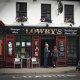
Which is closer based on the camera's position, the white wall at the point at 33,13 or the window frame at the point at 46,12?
the white wall at the point at 33,13

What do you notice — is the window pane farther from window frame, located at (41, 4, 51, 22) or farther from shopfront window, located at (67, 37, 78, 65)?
shopfront window, located at (67, 37, 78, 65)

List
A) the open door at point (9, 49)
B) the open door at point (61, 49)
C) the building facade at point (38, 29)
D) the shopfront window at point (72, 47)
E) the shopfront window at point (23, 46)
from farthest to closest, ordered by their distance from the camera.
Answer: the shopfront window at point (72, 47) → the open door at point (61, 49) → the shopfront window at point (23, 46) → the building facade at point (38, 29) → the open door at point (9, 49)

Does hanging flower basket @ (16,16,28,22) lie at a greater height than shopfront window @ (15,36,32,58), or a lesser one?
greater

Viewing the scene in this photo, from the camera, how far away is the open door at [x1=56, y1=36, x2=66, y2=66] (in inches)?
1410

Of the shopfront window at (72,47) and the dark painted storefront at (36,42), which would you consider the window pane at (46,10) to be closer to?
the dark painted storefront at (36,42)

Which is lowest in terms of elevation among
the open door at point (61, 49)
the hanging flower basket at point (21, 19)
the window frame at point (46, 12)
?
the open door at point (61, 49)

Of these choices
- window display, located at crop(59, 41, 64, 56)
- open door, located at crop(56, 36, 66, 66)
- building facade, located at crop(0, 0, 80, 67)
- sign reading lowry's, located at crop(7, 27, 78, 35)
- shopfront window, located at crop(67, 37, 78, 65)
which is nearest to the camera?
building facade, located at crop(0, 0, 80, 67)

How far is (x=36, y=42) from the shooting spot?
116 feet

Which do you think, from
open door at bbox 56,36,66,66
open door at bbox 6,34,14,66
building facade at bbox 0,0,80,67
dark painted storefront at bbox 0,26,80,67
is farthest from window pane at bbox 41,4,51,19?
open door at bbox 6,34,14,66

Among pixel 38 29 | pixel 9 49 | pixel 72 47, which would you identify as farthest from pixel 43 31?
pixel 9 49

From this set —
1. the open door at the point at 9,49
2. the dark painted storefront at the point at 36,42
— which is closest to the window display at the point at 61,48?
the dark painted storefront at the point at 36,42

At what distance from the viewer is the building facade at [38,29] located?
35.0m

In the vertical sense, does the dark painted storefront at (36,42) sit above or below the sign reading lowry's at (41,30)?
below

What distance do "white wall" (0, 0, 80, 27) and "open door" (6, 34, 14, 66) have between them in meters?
1.20
